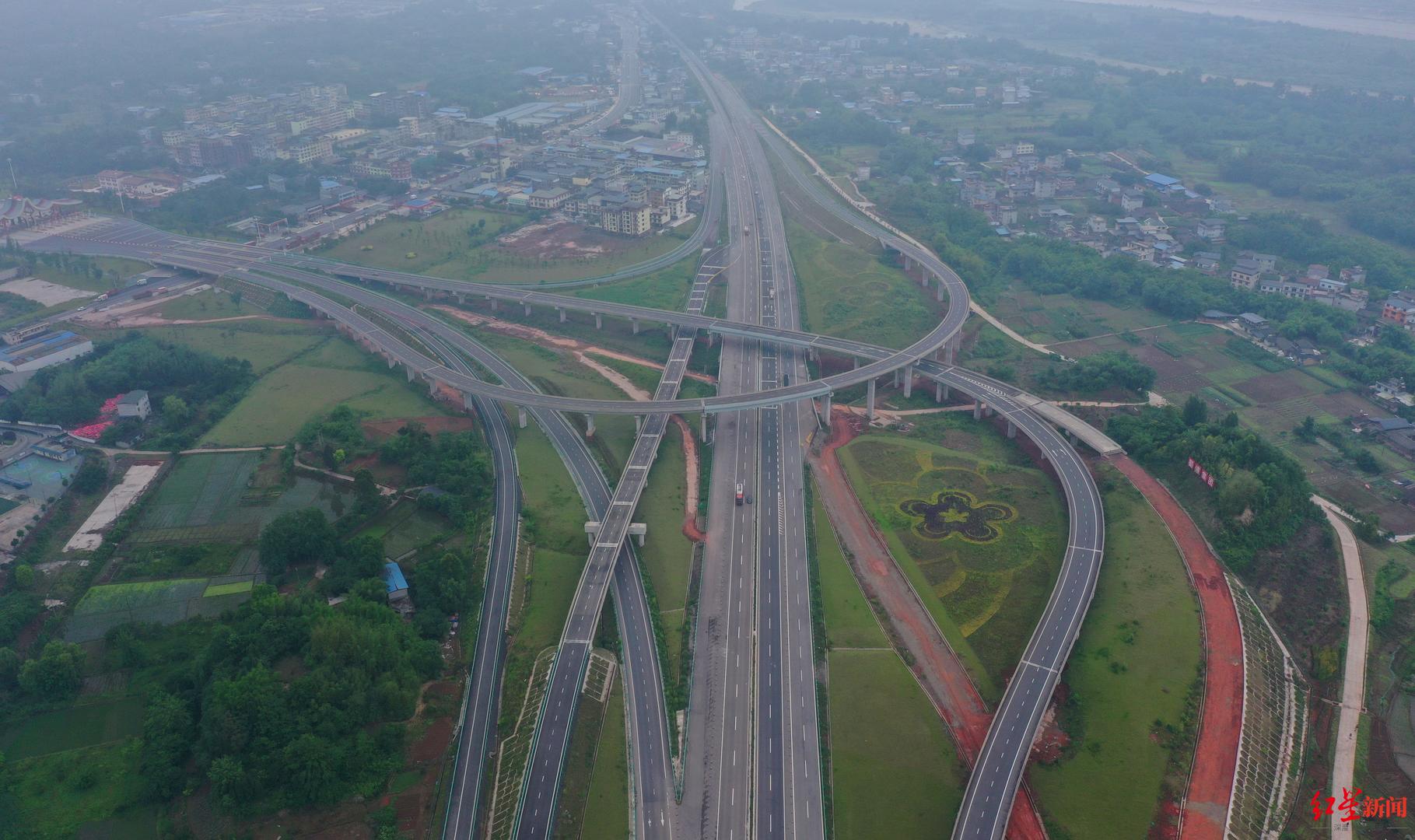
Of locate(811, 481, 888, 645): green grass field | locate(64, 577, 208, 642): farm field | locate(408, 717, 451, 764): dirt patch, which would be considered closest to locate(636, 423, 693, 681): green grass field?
locate(811, 481, 888, 645): green grass field

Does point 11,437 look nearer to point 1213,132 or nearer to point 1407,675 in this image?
point 1407,675

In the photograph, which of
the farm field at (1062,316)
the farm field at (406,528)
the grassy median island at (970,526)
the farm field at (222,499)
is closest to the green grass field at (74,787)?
the farm field at (222,499)

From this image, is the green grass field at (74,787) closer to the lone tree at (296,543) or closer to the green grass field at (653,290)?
the lone tree at (296,543)

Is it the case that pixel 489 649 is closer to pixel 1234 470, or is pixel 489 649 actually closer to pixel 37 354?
pixel 1234 470

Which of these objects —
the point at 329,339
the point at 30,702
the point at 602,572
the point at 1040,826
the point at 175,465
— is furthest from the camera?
the point at 329,339

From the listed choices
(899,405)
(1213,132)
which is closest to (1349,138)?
(1213,132)

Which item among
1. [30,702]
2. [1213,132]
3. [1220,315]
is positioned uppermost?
[1213,132]

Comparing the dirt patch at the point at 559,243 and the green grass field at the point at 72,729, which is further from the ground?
the dirt patch at the point at 559,243
